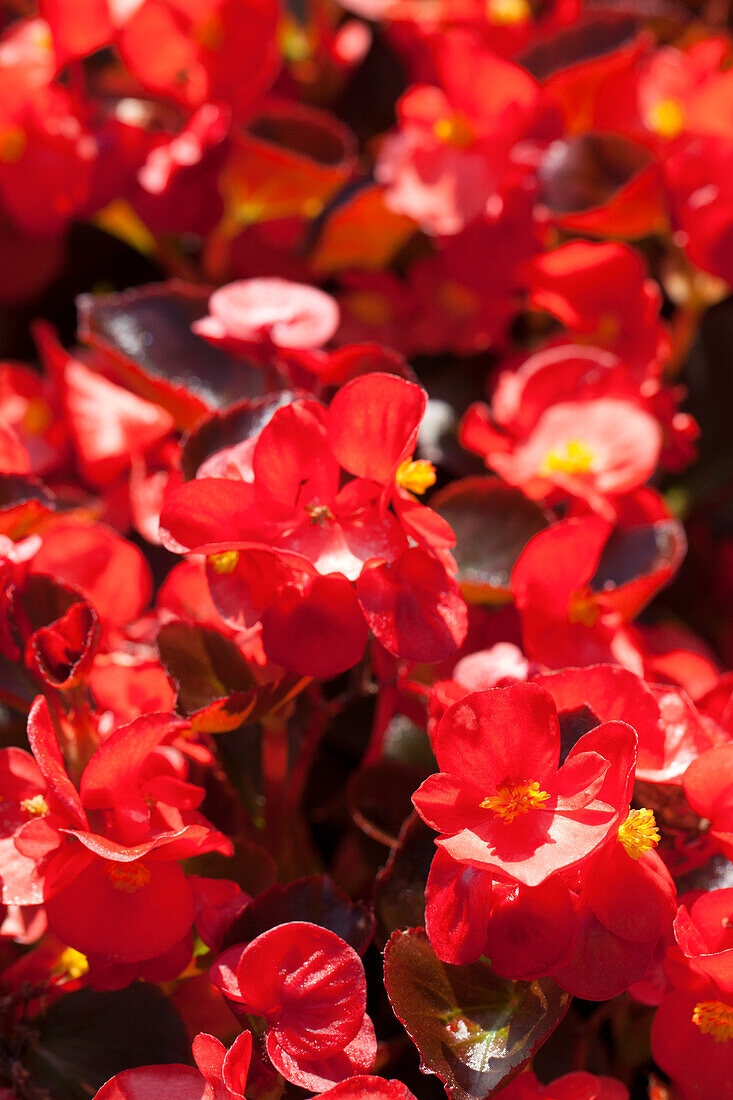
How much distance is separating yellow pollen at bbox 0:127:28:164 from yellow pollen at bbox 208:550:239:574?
474 millimetres

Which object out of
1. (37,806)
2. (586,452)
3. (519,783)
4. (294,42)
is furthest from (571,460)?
(294,42)

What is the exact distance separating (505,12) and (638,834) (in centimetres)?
75

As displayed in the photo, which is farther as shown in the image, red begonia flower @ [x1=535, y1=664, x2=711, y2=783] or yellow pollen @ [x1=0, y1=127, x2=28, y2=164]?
yellow pollen @ [x1=0, y1=127, x2=28, y2=164]

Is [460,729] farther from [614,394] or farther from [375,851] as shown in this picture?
[614,394]

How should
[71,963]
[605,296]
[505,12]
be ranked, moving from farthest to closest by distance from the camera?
[505,12] → [605,296] → [71,963]

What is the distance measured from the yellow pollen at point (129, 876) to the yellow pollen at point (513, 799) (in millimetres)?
147

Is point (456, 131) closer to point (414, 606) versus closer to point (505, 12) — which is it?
point (505, 12)

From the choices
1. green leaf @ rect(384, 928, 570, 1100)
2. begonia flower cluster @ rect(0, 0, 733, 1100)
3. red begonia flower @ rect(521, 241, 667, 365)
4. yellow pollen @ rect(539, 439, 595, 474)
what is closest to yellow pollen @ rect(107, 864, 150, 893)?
begonia flower cluster @ rect(0, 0, 733, 1100)

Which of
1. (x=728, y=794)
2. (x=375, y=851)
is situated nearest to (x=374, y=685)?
(x=375, y=851)

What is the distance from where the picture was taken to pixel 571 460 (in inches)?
25.7

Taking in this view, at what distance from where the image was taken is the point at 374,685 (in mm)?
594

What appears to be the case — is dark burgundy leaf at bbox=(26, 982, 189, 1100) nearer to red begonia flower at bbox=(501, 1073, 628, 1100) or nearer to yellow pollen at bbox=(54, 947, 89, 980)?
yellow pollen at bbox=(54, 947, 89, 980)

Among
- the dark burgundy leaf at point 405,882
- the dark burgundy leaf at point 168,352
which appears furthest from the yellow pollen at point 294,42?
the dark burgundy leaf at point 405,882

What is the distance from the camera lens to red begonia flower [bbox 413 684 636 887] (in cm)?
43
